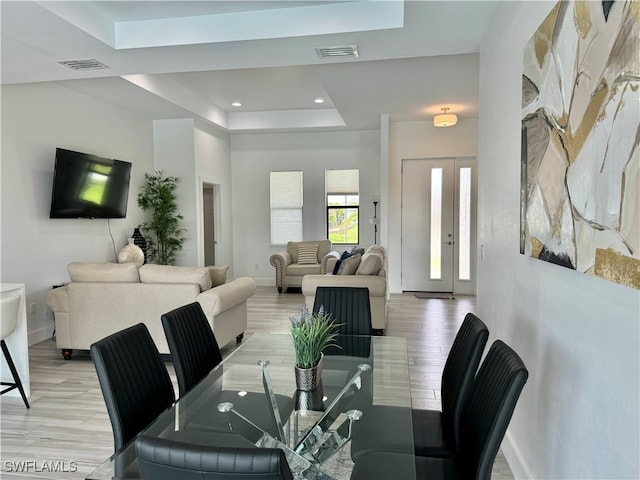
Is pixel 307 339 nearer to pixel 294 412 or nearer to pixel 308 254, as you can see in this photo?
pixel 294 412

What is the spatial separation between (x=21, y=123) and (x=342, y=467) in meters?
4.89

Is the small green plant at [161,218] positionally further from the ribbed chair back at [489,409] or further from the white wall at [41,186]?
the ribbed chair back at [489,409]

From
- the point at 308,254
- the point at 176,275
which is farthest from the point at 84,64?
the point at 308,254

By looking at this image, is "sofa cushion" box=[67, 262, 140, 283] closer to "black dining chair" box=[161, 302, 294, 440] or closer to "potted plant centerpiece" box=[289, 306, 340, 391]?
"black dining chair" box=[161, 302, 294, 440]

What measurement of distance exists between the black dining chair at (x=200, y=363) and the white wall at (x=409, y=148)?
5.01 meters

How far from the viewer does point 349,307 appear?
2816 mm

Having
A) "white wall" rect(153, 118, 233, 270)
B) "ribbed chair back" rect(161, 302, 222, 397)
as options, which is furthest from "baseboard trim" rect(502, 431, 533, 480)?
"white wall" rect(153, 118, 233, 270)

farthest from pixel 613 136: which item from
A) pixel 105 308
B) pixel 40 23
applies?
pixel 105 308

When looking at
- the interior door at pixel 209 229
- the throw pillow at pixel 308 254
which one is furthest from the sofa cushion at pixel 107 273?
the interior door at pixel 209 229

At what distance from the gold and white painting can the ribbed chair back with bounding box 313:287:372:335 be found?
3.98ft

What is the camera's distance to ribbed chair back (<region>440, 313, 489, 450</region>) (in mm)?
1671

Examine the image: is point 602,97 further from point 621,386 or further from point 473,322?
point 473,322

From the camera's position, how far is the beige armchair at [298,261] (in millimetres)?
7281

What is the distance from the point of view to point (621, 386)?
3.75 feet
